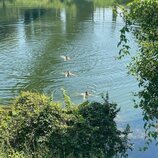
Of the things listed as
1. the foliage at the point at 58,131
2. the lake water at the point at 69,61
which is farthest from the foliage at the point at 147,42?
the lake water at the point at 69,61

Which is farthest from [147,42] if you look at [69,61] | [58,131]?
[69,61]

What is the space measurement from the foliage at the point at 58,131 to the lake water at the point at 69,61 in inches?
103

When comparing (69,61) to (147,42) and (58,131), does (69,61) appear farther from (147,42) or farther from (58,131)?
(147,42)

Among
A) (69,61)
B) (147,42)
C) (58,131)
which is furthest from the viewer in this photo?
(69,61)

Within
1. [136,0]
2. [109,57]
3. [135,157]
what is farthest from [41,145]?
[109,57]

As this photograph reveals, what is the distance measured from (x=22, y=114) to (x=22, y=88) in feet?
37.6

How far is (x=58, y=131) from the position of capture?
14.1 m

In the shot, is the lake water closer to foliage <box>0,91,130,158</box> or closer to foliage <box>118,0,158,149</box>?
foliage <box>0,91,130,158</box>

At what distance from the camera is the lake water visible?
24.4 m

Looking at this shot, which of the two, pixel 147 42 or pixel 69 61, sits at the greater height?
pixel 147 42

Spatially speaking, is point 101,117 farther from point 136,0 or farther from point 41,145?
point 136,0

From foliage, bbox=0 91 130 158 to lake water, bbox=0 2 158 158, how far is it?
262cm

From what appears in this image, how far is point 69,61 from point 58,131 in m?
17.3

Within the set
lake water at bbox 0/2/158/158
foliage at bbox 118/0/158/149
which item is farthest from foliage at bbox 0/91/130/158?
foliage at bbox 118/0/158/149
